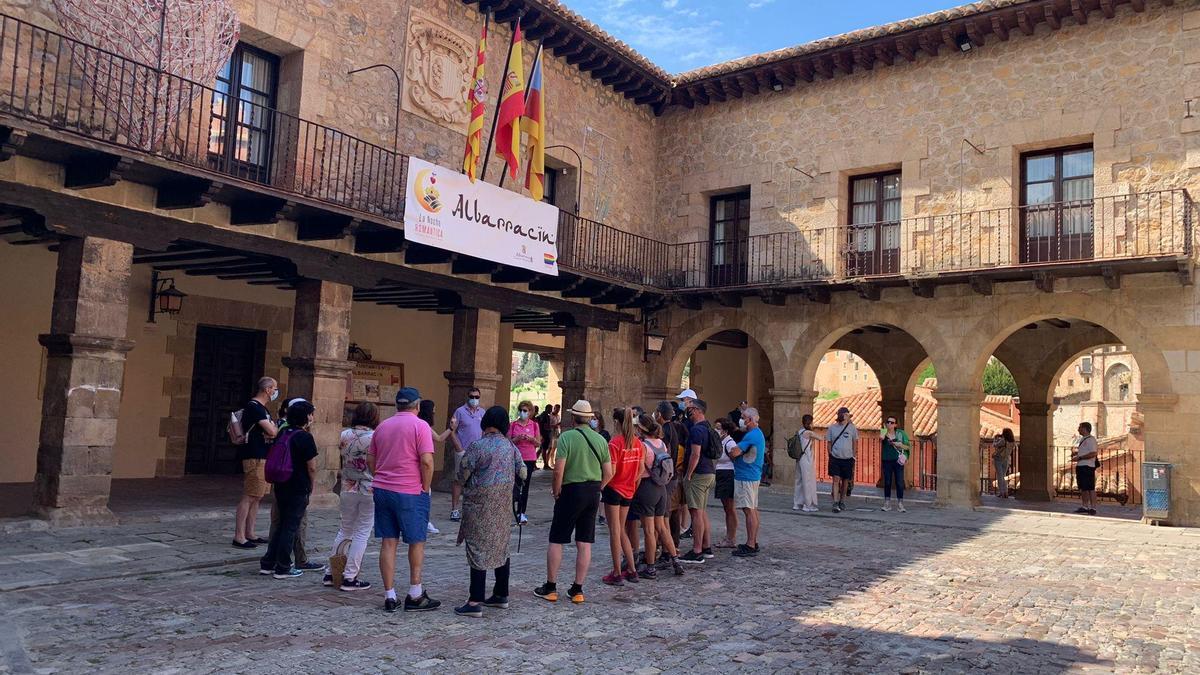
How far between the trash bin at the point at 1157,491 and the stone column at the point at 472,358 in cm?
914

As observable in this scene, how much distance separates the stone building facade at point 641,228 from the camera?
8828 mm

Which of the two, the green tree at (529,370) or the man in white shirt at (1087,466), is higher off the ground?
the green tree at (529,370)

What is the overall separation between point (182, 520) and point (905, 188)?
38.6 ft

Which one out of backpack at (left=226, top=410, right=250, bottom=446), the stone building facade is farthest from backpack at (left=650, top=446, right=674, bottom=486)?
the stone building facade

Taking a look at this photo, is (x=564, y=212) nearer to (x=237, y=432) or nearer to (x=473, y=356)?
(x=473, y=356)

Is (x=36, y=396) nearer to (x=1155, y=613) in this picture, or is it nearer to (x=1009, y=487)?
(x=1155, y=613)

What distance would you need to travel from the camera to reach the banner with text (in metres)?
10.8

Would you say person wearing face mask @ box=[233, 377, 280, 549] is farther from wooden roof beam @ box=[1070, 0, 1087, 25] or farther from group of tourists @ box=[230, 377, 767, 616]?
wooden roof beam @ box=[1070, 0, 1087, 25]

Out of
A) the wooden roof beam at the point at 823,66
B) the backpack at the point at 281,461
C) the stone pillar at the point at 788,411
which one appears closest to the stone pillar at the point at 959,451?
the stone pillar at the point at 788,411

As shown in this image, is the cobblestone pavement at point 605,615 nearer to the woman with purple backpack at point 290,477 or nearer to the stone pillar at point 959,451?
the woman with purple backpack at point 290,477

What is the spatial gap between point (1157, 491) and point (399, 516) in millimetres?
10955

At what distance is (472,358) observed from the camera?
13.0 m

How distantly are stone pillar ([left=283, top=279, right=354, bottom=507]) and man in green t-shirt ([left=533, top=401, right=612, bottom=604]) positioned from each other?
Result: 5.37 metres

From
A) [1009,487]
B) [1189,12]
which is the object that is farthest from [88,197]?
[1009,487]
